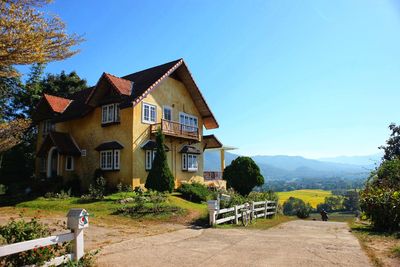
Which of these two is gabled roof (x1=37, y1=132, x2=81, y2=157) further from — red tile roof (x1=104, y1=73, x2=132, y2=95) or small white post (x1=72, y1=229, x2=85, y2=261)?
small white post (x1=72, y1=229, x2=85, y2=261)

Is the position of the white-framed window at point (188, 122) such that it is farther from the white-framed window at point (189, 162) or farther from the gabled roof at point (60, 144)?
the gabled roof at point (60, 144)

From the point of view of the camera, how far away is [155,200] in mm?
20375

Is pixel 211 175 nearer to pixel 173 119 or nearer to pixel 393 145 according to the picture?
pixel 173 119

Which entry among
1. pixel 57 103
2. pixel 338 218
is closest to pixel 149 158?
pixel 57 103

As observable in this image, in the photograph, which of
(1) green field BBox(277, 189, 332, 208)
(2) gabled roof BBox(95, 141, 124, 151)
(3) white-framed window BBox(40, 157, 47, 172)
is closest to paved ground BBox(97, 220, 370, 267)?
(2) gabled roof BBox(95, 141, 124, 151)

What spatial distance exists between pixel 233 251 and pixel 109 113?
66.0ft

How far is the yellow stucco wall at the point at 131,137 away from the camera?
83.9 ft

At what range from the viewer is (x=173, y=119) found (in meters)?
29.9

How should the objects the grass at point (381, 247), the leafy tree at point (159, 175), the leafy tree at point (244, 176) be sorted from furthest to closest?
the leafy tree at point (244, 176)
the leafy tree at point (159, 175)
the grass at point (381, 247)

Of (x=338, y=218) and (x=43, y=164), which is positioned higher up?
(x=43, y=164)

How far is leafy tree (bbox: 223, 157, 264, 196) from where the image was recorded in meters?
30.6

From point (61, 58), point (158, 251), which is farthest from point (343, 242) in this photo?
point (61, 58)

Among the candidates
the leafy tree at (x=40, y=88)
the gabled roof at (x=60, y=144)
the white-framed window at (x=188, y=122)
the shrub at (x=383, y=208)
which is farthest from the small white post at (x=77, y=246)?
the leafy tree at (x=40, y=88)

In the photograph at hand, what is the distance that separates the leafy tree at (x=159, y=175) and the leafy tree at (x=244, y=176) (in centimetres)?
852
